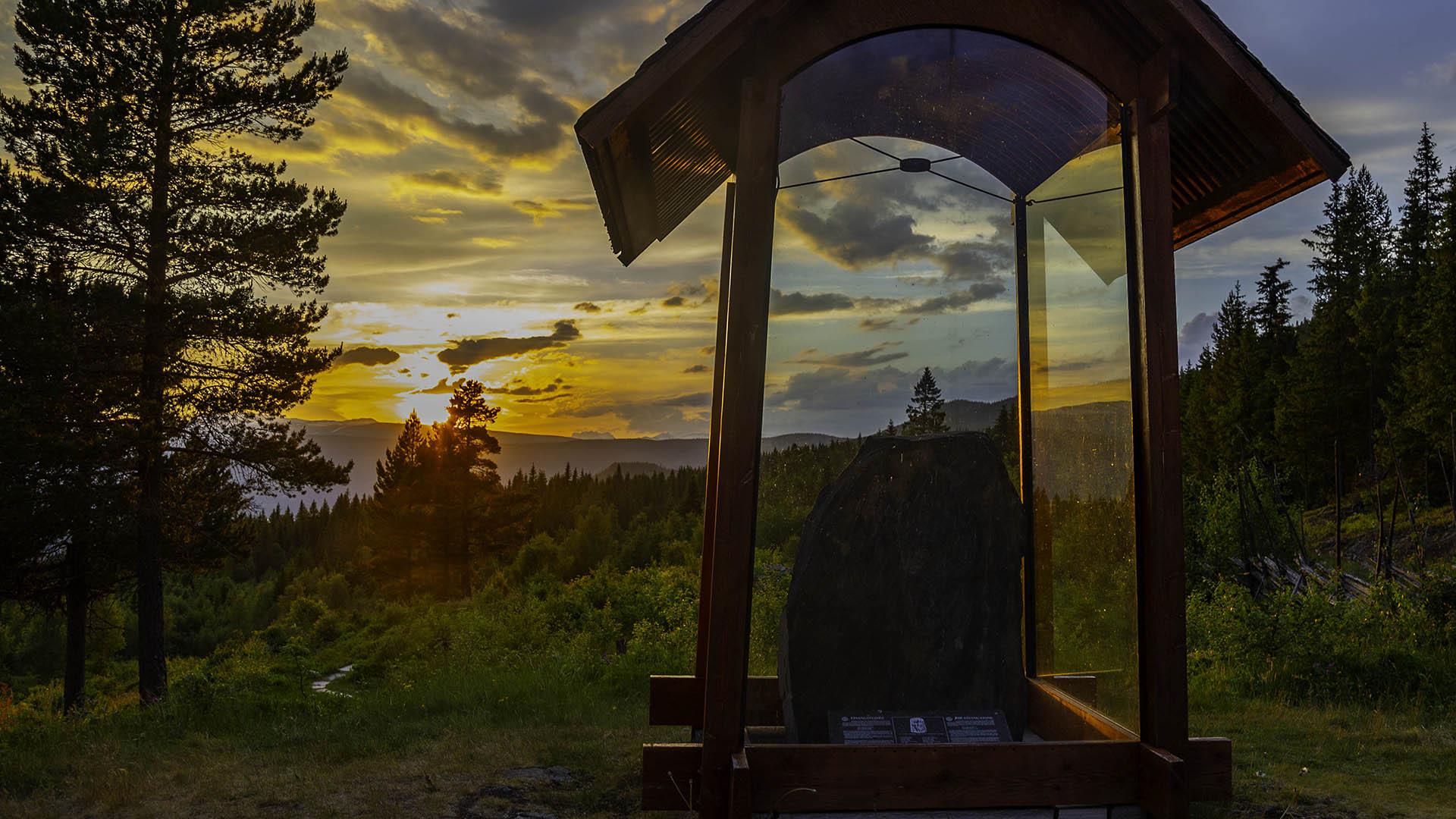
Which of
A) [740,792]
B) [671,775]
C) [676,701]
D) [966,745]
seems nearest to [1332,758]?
[966,745]

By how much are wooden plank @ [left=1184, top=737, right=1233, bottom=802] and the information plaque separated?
3.29ft

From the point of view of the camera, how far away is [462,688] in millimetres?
9383

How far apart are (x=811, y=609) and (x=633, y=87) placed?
2831 mm

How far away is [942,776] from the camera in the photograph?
15.0 feet

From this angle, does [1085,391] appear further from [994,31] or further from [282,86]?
[282,86]

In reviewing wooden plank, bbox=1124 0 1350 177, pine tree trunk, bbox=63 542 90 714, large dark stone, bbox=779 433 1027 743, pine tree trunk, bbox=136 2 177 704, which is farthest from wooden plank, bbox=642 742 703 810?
pine tree trunk, bbox=63 542 90 714

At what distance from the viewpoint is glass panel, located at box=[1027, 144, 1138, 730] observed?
511cm

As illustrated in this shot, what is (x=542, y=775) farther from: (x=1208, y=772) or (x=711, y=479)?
(x=1208, y=772)

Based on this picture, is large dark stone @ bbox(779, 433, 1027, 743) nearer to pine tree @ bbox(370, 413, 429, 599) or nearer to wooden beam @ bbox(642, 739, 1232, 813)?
wooden beam @ bbox(642, 739, 1232, 813)

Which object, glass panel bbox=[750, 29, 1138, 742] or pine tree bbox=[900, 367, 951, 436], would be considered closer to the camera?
glass panel bbox=[750, 29, 1138, 742]

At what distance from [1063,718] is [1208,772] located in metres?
1.00

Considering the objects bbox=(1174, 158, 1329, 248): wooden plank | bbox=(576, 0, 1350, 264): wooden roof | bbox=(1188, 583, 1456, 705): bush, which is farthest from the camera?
bbox=(1188, 583, 1456, 705): bush

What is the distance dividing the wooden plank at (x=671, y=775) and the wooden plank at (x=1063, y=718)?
2.12 metres

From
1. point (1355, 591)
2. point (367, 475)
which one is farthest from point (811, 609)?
point (367, 475)
